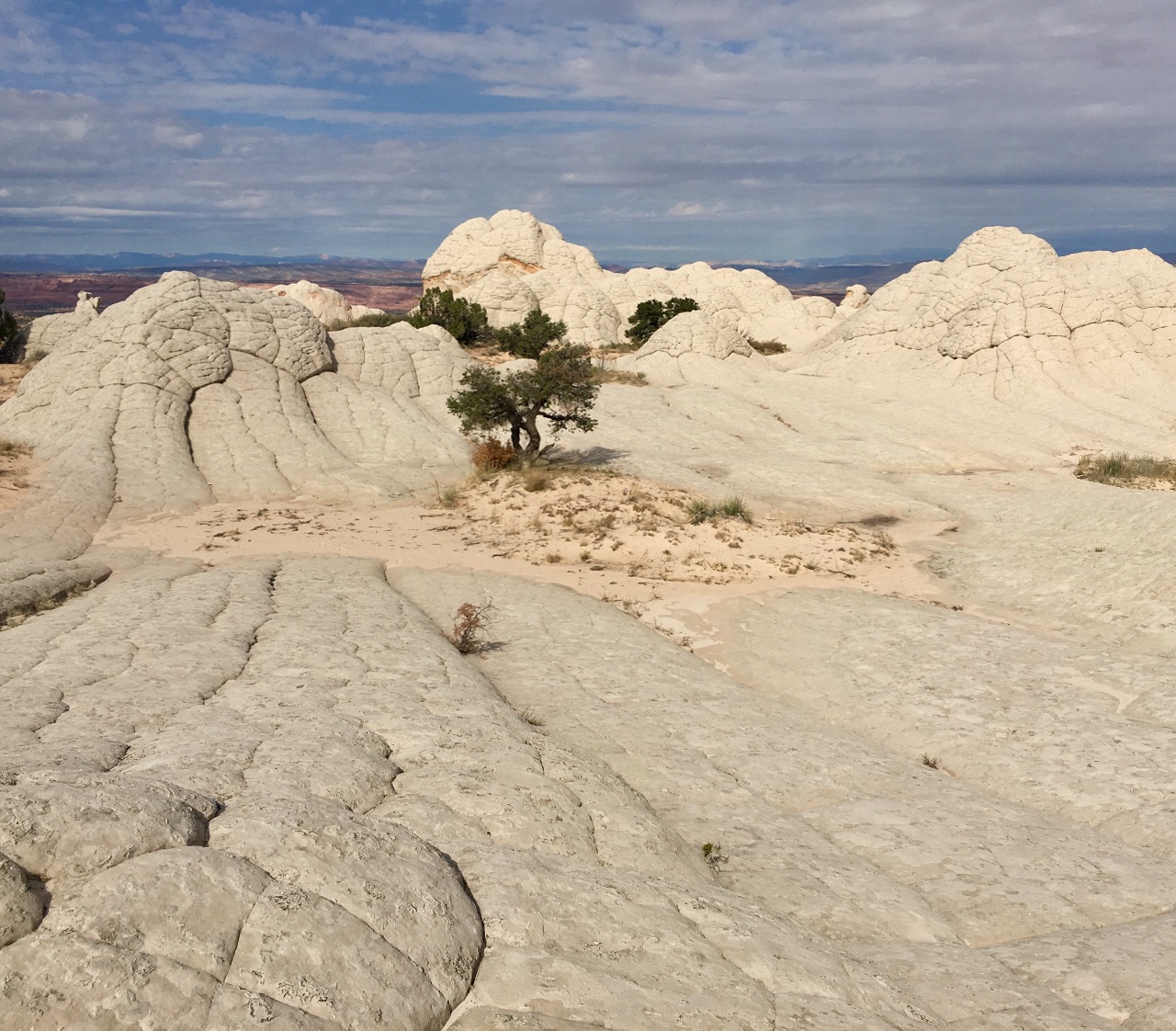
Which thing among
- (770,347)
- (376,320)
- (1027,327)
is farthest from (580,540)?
(376,320)

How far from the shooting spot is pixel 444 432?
104 feet

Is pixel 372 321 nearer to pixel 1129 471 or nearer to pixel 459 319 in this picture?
pixel 459 319

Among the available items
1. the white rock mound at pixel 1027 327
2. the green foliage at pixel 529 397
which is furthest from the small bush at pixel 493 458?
the white rock mound at pixel 1027 327

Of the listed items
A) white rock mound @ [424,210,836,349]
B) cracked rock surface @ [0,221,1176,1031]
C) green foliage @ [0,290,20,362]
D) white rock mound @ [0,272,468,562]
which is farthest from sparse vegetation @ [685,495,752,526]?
green foliage @ [0,290,20,362]

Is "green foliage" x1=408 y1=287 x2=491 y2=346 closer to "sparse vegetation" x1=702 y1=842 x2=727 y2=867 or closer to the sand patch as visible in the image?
the sand patch

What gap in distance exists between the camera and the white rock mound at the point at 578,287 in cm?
5606

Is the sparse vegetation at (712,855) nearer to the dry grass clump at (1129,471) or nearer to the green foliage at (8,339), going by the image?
the dry grass clump at (1129,471)

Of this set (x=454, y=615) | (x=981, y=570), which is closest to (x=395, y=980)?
(x=454, y=615)

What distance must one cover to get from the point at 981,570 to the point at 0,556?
2081 cm

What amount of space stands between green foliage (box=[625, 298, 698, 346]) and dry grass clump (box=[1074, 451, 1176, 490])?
1162 inches

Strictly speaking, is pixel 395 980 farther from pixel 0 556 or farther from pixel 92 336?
pixel 92 336

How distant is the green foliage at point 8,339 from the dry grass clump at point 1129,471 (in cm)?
4776

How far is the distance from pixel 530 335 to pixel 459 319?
7.22 meters

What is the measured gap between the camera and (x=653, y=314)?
184ft
